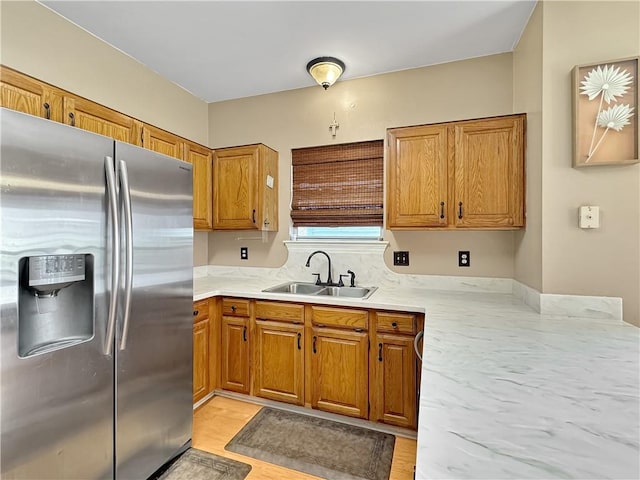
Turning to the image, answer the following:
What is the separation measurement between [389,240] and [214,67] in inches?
78.0

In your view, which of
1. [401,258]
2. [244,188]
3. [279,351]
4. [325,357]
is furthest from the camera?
[244,188]

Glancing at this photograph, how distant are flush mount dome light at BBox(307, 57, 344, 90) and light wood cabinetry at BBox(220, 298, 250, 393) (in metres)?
1.80

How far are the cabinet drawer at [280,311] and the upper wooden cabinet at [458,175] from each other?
90 cm

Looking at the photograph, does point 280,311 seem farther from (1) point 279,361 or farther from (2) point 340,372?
(2) point 340,372

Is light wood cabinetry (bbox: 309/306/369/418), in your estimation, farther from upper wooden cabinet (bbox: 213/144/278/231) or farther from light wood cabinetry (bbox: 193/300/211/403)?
upper wooden cabinet (bbox: 213/144/278/231)

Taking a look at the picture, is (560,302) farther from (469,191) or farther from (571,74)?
(571,74)

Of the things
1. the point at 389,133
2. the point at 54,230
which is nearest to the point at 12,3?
the point at 54,230

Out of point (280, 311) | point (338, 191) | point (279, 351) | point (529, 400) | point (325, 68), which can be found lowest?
point (279, 351)

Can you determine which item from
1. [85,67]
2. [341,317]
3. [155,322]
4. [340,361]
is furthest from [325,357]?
[85,67]

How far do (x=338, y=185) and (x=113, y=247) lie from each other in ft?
5.98

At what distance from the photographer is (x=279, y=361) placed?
2342 millimetres

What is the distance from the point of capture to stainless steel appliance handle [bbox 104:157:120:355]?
1.42m

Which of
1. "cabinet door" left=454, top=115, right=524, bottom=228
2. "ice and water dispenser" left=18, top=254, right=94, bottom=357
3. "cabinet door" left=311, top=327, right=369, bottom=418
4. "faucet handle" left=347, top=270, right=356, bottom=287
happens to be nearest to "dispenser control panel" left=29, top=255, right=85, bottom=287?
"ice and water dispenser" left=18, top=254, right=94, bottom=357

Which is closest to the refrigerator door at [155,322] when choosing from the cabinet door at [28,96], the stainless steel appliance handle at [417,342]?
the cabinet door at [28,96]
